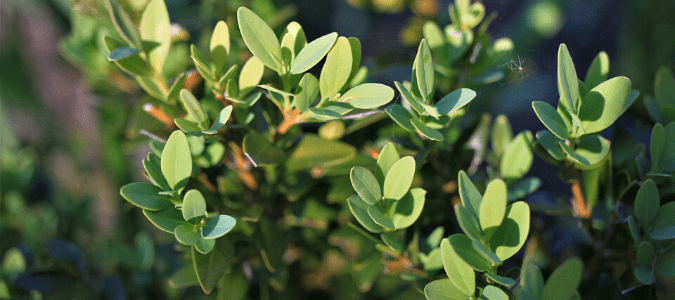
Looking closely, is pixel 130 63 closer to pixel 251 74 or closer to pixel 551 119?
pixel 251 74

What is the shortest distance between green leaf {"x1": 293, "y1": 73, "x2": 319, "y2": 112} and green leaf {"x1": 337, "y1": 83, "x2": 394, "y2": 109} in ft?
0.10

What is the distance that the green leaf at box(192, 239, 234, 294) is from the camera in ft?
1.36

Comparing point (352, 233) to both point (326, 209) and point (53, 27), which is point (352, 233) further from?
point (53, 27)

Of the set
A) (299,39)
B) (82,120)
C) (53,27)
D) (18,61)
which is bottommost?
(82,120)

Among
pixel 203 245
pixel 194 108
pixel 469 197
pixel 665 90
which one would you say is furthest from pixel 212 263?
pixel 665 90

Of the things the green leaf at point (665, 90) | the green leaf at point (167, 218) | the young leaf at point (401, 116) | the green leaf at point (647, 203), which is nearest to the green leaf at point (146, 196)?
the green leaf at point (167, 218)

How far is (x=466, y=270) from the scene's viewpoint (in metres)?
0.38

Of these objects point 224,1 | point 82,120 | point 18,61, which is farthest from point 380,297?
point 18,61

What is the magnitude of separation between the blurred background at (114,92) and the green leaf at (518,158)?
2.6 inches

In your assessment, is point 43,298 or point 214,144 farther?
point 43,298

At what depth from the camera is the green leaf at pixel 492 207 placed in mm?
374

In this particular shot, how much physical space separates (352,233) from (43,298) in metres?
0.43

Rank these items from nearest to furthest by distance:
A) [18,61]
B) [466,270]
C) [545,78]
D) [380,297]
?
[466,270] < [380,297] < [545,78] < [18,61]

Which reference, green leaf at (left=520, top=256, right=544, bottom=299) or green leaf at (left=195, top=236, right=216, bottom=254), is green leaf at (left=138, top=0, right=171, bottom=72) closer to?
green leaf at (left=195, top=236, right=216, bottom=254)
